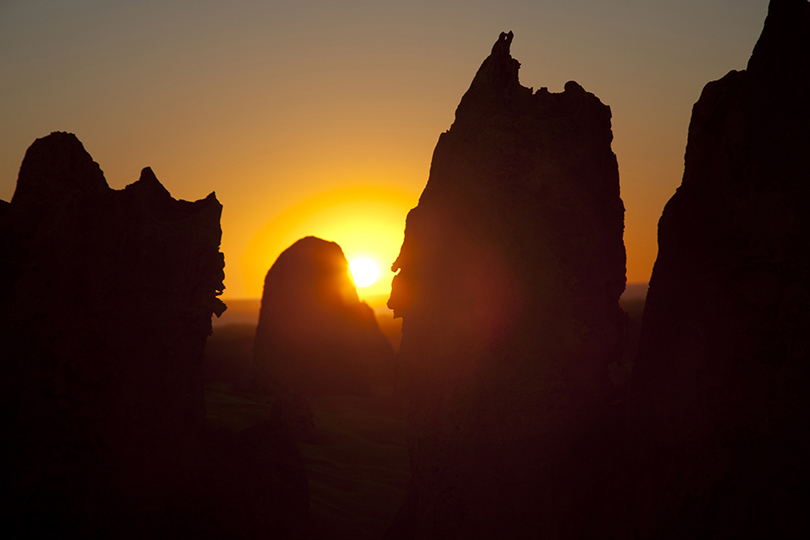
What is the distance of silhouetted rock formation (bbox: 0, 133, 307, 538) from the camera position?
140 inches

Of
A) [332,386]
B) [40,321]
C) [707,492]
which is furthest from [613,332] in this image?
[332,386]

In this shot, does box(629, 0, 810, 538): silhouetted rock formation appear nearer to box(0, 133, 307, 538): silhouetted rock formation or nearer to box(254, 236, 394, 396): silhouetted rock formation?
box(0, 133, 307, 538): silhouetted rock formation

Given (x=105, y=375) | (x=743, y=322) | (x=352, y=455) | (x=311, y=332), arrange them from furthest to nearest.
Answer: (x=311, y=332) < (x=352, y=455) < (x=105, y=375) < (x=743, y=322)

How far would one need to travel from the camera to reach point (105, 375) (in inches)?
147

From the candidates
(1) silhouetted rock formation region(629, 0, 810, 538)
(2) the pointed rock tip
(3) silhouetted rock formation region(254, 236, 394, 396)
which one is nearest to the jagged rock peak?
(1) silhouetted rock formation region(629, 0, 810, 538)

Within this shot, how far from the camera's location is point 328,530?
482cm

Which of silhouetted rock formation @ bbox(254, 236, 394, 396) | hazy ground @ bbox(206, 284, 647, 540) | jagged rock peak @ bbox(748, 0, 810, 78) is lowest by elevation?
hazy ground @ bbox(206, 284, 647, 540)

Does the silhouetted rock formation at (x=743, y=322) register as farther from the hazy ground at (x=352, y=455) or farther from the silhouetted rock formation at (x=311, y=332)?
the silhouetted rock formation at (x=311, y=332)

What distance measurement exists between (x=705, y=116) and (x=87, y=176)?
175 inches

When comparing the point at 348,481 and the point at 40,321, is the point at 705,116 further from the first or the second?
the point at 348,481

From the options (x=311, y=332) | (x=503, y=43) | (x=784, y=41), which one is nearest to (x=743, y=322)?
(x=784, y=41)

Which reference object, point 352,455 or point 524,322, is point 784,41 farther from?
point 352,455

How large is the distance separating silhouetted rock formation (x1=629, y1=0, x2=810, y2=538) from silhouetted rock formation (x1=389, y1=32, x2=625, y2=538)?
66 cm

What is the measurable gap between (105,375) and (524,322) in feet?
9.65
